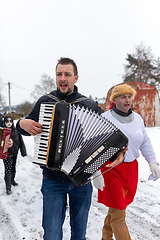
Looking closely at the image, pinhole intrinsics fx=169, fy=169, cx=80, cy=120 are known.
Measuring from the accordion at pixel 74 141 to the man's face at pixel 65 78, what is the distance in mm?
330

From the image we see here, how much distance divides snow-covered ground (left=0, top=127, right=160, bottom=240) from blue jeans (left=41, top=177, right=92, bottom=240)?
0.72m

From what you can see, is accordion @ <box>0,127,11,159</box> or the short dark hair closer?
the short dark hair

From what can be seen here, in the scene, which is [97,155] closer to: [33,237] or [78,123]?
[78,123]

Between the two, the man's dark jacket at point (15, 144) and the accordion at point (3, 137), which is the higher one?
the accordion at point (3, 137)

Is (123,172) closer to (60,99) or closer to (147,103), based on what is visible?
(60,99)

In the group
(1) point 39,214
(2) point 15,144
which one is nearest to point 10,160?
(2) point 15,144

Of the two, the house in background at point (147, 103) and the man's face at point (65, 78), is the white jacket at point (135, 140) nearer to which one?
the man's face at point (65, 78)

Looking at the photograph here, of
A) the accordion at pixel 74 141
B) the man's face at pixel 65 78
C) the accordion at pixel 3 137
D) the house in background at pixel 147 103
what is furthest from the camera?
the house in background at pixel 147 103

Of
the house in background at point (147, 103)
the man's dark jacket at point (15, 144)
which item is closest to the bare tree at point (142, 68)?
the house in background at point (147, 103)

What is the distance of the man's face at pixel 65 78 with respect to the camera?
173 cm

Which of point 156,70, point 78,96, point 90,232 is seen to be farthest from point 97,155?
point 156,70

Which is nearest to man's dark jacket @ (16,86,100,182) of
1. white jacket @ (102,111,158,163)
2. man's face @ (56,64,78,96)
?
man's face @ (56,64,78,96)

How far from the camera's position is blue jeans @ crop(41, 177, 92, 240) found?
1.59 meters

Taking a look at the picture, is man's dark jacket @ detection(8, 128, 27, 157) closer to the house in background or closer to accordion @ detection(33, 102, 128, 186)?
accordion @ detection(33, 102, 128, 186)
